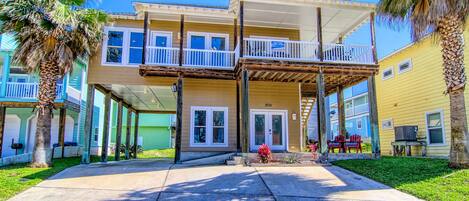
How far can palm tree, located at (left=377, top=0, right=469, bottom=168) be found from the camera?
10.1 metres

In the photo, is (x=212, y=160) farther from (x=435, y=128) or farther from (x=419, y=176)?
(x=435, y=128)

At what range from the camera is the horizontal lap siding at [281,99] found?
16.2 m

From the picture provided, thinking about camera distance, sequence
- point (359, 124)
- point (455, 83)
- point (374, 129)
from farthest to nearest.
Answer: point (359, 124) → point (374, 129) → point (455, 83)

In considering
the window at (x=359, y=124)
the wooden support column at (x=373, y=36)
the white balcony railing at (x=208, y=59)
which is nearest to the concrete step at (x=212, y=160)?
the white balcony railing at (x=208, y=59)

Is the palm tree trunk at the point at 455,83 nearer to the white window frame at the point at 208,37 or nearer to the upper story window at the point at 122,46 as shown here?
the white window frame at the point at 208,37

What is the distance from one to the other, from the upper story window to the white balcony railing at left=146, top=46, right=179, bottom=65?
0.98 meters

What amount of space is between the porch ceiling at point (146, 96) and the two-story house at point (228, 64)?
3.7 inches

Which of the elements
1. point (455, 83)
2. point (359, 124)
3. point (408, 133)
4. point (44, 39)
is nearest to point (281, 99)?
point (408, 133)

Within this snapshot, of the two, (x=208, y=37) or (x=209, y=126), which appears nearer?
(x=209, y=126)

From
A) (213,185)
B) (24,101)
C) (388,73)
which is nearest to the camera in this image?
(213,185)

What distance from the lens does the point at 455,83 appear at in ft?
33.9

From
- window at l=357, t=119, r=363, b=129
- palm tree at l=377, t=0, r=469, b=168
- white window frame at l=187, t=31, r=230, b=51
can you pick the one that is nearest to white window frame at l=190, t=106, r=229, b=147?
white window frame at l=187, t=31, r=230, b=51

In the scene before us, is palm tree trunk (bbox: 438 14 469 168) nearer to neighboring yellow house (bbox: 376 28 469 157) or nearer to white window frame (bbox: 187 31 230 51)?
neighboring yellow house (bbox: 376 28 469 157)

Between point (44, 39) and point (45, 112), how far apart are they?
2658 millimetres
